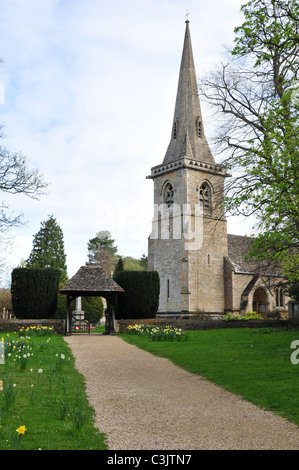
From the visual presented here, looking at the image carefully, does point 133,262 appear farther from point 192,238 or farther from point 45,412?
point 45,412

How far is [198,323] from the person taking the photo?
2334 centimetres

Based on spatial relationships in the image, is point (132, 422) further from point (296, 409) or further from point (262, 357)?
point (262, 357)

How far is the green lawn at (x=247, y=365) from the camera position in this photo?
7.04m

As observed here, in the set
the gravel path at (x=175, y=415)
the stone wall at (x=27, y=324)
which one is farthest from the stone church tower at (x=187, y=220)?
the gravel path at (x=175, y=415)

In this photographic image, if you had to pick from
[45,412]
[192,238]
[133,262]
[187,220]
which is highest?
[187,220]

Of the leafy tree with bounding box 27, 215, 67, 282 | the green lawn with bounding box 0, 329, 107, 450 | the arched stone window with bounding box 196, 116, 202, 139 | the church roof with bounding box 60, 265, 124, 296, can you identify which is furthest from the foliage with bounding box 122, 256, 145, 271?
the green lawn with bounding box 0, 329, 107, 450

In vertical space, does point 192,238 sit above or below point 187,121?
below

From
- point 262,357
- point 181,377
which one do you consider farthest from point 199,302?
point 181,377

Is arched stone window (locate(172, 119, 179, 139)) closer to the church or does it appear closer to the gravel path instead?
the church

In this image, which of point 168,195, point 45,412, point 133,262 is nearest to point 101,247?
point 133,262

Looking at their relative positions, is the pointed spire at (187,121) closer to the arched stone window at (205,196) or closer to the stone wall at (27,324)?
the arched stone window at (205,196)

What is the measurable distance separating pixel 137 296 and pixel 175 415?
1775 centimetres

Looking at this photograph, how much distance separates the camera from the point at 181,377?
9.08 meters

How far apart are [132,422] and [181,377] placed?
3.60m
